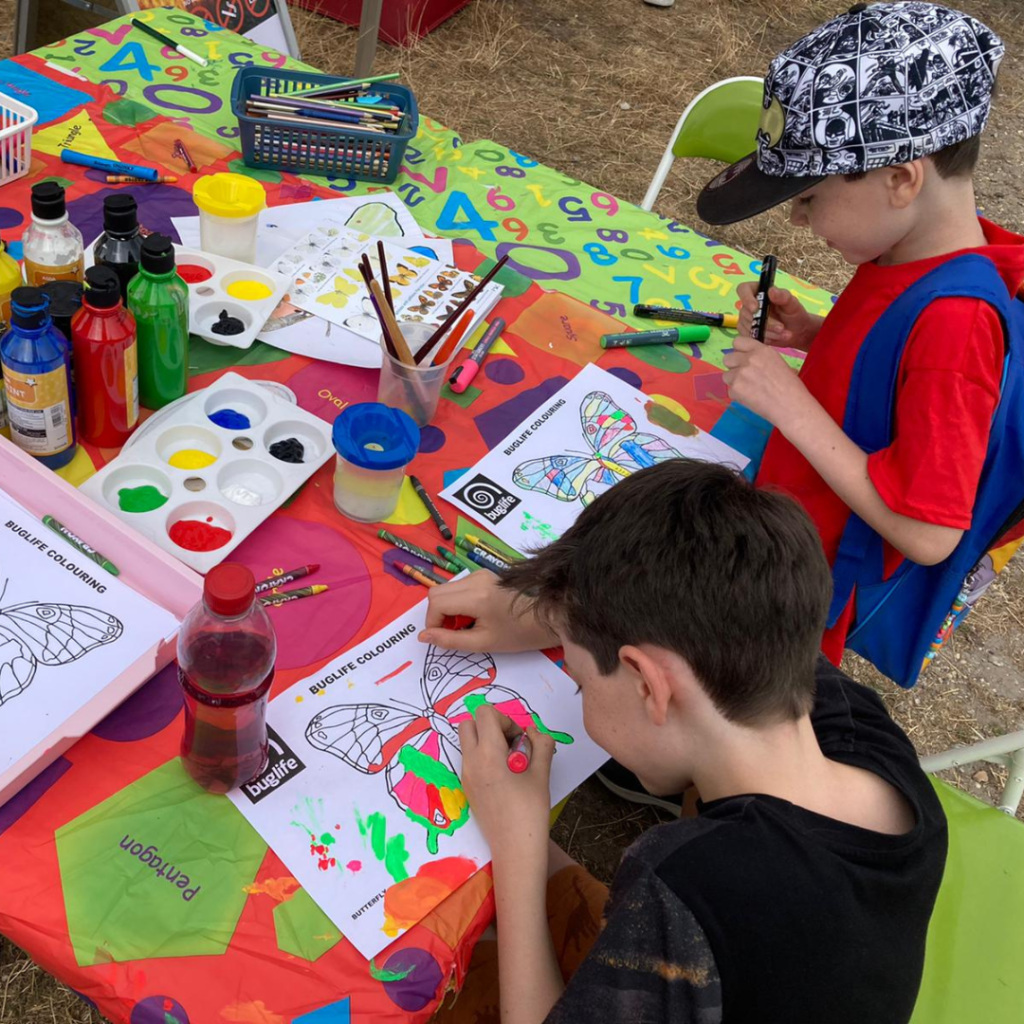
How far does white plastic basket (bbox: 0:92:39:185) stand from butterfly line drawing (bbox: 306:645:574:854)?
988 mm

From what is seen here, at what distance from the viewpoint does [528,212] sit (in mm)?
1654

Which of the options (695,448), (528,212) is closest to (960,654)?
(695,448)

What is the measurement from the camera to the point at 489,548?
3.67ft

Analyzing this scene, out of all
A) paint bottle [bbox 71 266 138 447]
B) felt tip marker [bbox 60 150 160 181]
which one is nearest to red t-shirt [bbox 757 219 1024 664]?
paint bottle [bbox 71 266 138 447]

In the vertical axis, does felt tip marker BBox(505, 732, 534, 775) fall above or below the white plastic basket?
below

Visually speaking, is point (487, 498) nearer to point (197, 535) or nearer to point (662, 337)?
point (197, 535)

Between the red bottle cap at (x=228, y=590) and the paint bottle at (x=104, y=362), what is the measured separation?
15.6 inches

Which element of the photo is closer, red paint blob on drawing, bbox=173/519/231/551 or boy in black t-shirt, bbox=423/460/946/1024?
boy in black t-shirt, bbox=423/460/946/1024

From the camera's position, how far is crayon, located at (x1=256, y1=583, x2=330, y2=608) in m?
1.01

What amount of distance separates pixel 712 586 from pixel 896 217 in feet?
1.85

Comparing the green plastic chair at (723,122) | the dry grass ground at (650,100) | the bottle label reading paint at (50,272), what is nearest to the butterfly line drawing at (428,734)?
the bottle label reading paint at (50,272)

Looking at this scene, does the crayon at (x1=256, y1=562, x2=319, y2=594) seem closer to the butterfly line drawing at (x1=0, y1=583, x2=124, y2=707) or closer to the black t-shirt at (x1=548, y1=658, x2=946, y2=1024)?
the butterfly line drawing at (x1=0, y1=583, x2=124, y2=707)

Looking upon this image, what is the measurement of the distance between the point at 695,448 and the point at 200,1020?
0.88 m

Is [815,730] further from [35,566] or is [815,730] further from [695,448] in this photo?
[35,566]
